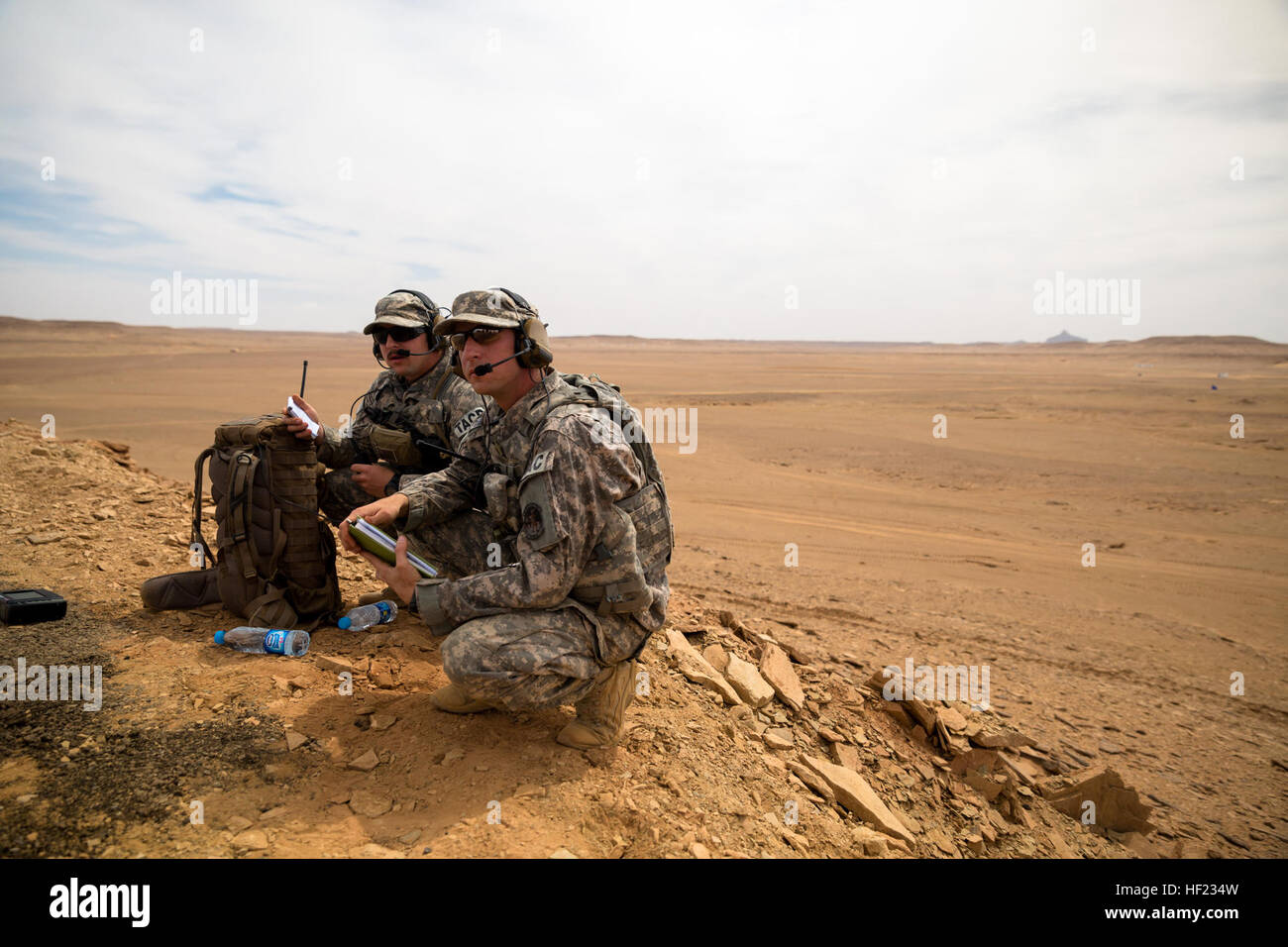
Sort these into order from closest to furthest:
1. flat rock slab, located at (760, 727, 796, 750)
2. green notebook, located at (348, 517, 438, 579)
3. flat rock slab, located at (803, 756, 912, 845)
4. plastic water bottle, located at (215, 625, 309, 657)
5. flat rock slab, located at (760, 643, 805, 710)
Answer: green notebook, located at (348, 517, 438, 579) → flat rock slab, located at (803, 756, 912, 845) → plastic water bottle, located at (215, 625, 309, 657) → flat rock slab, located at (760, 727, 796, 750) → flat rock slab, located at (760, 643, 805, 710)

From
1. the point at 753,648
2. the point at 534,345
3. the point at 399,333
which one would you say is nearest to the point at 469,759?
the point at 534,345

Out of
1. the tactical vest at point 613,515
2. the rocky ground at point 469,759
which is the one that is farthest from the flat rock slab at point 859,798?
the tactical vest at point 613,515

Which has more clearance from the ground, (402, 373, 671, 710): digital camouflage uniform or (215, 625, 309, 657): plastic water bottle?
(402, 373, 671, 710): digital camouflage uniform

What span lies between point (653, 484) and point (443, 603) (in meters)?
1.07

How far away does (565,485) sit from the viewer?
2.99 m

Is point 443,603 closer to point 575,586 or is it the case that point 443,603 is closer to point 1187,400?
point 575,586

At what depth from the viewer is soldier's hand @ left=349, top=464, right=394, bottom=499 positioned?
15.4 ft

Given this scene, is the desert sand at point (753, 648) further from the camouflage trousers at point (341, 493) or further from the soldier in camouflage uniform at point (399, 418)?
the soldier in camouflage uniform at point (399, 418)

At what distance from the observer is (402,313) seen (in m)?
4.79

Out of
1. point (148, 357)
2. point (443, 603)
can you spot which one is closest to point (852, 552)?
point (443, 603)

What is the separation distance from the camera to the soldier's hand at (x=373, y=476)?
15.4ft

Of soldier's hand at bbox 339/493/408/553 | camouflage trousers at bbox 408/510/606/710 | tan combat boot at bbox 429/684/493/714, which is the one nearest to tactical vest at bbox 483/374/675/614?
camouflage trousers at bbox 408/510/606/710

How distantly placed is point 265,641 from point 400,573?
4.18 ft

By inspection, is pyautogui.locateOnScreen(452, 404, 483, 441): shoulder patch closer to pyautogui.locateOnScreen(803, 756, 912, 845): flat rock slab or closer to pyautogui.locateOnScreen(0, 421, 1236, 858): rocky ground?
pyautogui.locateOnScreen(0, 421, 1236, 858): rocky ground
